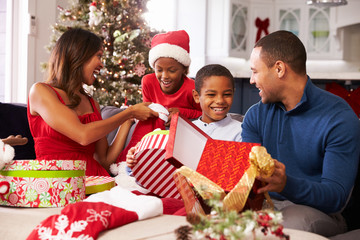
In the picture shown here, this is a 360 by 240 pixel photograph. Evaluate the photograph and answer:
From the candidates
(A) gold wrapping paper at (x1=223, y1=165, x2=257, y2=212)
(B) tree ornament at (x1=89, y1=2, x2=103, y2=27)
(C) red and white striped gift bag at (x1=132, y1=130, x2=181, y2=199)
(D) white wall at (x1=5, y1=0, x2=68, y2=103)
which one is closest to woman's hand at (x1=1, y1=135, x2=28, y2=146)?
(C) red and white striped gift bag at (x1=132, y1=130, x2=181, y2=199)

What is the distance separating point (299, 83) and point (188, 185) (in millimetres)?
707

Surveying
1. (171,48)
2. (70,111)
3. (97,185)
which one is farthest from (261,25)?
(97,185)

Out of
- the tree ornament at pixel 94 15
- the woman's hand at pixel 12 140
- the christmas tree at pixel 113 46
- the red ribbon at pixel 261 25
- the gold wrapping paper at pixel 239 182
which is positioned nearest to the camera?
the gold wrapping paper at pixel 239 182

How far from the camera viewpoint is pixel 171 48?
297 centimetres

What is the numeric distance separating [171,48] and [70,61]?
2.86ft

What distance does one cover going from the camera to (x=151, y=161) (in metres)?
1.48

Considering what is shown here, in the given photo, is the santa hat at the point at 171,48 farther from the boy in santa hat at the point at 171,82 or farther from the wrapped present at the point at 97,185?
the wrapped present at the point at 97,185

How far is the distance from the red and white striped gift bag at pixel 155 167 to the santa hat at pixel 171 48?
1.48 metres

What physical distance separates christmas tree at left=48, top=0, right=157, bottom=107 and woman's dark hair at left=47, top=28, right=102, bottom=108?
213 centimetres

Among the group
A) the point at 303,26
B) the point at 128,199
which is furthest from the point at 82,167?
the point at 303,26

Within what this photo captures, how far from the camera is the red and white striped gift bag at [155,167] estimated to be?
4.69 ft

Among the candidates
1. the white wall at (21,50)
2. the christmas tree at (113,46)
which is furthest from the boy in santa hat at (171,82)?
the white wall at (21,50)

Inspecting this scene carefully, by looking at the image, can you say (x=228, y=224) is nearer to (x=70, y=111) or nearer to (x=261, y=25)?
(x=70, y=111)

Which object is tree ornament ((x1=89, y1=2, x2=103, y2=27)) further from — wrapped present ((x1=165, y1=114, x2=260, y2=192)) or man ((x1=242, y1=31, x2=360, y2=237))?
wrapped present ((x1=165, y1=114, x2=260, y2=192))
